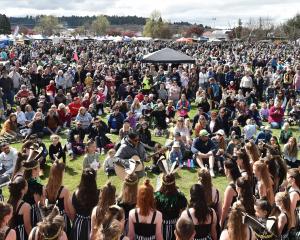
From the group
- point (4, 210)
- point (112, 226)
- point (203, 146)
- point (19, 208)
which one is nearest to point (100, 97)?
point (203, 146)

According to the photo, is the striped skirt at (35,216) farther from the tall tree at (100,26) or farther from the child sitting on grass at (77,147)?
the tall tree at (100,26)

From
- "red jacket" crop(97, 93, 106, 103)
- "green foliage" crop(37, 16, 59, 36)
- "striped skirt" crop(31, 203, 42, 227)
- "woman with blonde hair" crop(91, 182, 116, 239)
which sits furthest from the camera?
"green foliage" crop(37, 16, 59, 36)

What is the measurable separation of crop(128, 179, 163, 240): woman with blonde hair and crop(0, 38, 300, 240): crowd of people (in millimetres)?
11

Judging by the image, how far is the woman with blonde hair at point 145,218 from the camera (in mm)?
4746

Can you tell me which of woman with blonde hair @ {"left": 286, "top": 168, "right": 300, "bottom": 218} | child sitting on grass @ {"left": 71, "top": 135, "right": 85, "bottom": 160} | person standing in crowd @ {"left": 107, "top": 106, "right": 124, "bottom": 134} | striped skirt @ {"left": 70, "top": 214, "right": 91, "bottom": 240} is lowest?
child sitting on grass @ {"left": 71, "top": 135, "right": 85, "bottom": 160}

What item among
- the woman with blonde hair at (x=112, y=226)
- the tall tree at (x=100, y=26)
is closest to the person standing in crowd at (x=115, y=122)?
the woman with blonde hair at (x=112, y=226)

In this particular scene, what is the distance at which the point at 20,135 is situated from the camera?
13.3m

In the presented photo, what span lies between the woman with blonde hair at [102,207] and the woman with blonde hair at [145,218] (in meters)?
0.26

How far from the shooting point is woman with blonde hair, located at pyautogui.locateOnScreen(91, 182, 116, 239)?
470 centimetres

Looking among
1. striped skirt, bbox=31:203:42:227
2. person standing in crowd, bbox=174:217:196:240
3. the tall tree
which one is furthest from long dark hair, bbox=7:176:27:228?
the tall tree

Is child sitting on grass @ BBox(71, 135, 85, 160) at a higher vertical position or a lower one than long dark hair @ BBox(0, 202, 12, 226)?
lower

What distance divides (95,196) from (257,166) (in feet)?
7.50

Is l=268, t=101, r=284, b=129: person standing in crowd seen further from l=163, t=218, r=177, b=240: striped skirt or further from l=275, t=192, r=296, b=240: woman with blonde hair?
l=163, t=218, r=177, b=240: striped skirt

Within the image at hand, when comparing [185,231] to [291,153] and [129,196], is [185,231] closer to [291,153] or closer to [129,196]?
[129,196]
